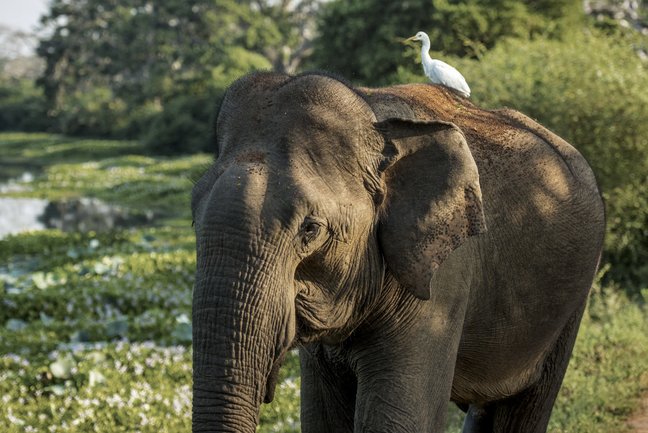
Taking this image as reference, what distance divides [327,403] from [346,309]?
75 centimetres

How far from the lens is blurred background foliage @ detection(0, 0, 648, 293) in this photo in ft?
41.5

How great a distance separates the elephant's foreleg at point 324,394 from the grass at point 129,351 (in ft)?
2.84

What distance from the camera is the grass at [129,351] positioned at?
7.02 m

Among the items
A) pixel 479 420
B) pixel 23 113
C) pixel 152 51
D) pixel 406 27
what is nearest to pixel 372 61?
pixel 406 27

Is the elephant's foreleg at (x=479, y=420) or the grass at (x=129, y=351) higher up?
the elephant's foreleg at (x=479, y=420)

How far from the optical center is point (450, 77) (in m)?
5.49

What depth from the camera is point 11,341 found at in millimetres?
9648

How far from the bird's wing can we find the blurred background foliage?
2.59 feet

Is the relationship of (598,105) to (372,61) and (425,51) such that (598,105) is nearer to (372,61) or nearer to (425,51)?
(425,51)

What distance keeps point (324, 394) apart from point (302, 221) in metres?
1.15

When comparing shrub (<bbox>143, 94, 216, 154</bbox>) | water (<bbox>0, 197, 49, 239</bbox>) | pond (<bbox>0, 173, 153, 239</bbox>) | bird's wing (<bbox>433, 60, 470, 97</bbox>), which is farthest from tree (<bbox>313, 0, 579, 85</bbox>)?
bird's wing (<bbox>433, 60, 470, 97</bbox>)

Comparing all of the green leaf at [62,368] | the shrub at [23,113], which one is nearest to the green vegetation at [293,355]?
the green leaf at [62,368]

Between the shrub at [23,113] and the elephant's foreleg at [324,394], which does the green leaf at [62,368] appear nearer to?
the elephant's foreleg at [324,394]

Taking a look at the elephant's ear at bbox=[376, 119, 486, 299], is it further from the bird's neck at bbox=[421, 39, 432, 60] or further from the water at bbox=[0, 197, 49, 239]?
the water at bbox=[0, 197, 49, 239]
